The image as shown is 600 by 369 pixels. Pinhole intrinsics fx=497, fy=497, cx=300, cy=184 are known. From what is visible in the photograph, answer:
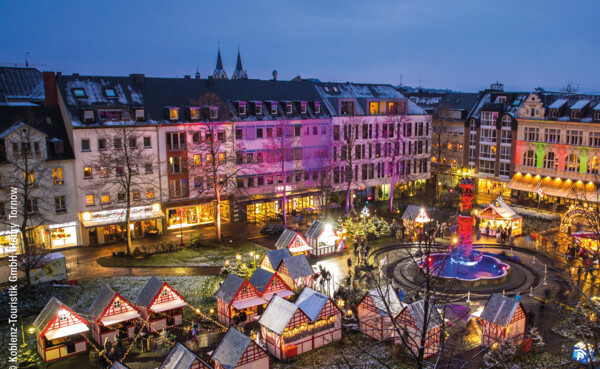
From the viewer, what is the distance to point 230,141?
50062 mm

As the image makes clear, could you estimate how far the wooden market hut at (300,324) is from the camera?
2470 cm

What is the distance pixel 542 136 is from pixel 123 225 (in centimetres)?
4815

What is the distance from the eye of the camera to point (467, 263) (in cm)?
3600

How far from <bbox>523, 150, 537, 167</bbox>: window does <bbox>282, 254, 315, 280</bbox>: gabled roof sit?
40.2 metres

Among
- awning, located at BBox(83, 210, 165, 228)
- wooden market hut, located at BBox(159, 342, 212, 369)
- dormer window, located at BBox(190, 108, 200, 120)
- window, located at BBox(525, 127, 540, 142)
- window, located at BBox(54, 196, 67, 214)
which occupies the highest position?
dormer window, located at BBox(190, 108, 200, 120)

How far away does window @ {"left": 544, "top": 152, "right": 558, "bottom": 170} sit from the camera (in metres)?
58.4

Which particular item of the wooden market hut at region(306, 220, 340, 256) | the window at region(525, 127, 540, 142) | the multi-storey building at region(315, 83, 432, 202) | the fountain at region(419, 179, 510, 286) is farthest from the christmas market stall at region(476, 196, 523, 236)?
the window at region(525, 127, 540, 142)

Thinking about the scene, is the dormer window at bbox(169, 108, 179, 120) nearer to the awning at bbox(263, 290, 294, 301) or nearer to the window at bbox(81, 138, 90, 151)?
the window at bbox(81, 138, 90, 151)

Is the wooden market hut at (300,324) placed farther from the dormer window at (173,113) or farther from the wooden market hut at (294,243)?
the dormer window at (173,113)

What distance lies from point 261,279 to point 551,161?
44198 millimetres

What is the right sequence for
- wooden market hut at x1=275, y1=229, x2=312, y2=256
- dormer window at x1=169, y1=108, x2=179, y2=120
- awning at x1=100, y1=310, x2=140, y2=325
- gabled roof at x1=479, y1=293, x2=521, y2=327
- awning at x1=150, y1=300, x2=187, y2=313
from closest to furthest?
gabled roof at x1=479, y1=293, x2=521, y2=327
awning at x1=100, y1=310, x2=140, y2=325
awning at x1=150, y1=300, x2=187, y2=313
wooden market hut at x1=275, y1=229, x2=312, y2=256
dormer window at x1=169, y1=108, x2=179, y2=120

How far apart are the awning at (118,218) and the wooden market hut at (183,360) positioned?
967 inches

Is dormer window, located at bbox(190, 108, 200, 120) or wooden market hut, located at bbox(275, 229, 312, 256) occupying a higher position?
dormer window, located at bbox(190, 108, 200, 120)

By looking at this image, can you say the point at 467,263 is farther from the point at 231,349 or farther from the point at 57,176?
the point at 57,176
